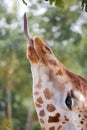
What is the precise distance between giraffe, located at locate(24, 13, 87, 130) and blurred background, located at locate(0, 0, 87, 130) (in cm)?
458

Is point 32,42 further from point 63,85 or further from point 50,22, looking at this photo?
point 50,22

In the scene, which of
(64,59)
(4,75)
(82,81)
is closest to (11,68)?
(4,75)

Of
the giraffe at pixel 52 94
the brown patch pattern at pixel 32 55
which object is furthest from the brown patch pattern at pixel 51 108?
the brown patch pattern at pixel 32 55

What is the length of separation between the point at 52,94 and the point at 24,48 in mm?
6169

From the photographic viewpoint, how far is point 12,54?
25.3ft

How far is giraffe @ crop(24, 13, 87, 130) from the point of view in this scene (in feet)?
4.66

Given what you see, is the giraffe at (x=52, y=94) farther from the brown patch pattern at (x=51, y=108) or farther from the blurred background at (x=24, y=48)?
the blurred background at (x=24, y=48)

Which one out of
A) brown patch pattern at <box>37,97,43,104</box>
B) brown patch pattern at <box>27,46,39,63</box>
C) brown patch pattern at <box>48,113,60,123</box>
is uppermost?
brown patch pattern at <box>27,46,39,63</box>

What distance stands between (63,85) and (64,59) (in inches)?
261

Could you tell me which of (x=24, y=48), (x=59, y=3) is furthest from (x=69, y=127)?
(x=24, y=48)

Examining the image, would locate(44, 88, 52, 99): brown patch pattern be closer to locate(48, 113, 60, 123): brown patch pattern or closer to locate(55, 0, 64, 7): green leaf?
locate(48, 113, 60, 123): brown patch pattern

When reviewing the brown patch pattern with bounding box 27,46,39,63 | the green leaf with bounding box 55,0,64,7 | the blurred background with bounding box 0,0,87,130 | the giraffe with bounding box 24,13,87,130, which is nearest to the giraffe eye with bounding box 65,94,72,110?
the giraffe with bounding box 24,13,87,130

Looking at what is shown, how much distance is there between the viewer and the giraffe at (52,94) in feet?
4.66

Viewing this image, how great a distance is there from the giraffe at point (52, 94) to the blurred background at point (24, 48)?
4585 millimetres
